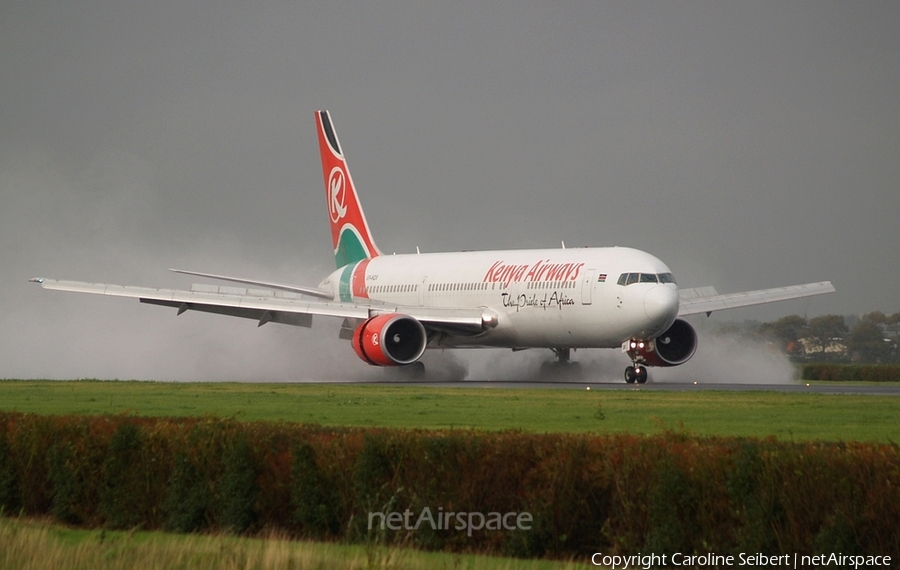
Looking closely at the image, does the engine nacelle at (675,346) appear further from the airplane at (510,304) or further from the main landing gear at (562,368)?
the main landing gear at (562,368)

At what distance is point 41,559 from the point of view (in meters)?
12.7

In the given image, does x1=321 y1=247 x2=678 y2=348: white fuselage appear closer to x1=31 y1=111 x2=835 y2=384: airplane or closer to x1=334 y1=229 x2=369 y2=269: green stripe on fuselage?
x1=31 y1=111 x2=835 y2=384: airplane

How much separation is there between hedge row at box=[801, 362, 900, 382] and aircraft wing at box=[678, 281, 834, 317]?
10.6 feet

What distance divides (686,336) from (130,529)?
101ft

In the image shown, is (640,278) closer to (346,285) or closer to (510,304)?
(510,304)

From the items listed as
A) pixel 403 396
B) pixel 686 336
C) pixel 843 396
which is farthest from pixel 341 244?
pixel 843 396

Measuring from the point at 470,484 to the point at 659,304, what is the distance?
26.4m

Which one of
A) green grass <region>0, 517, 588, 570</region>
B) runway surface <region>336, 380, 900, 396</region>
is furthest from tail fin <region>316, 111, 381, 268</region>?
green grass <region>0, 517, 588, 570</region>

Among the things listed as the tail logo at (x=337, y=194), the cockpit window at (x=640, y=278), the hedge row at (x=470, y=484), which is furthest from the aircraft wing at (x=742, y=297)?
the hedge row at (x=470, y=484)

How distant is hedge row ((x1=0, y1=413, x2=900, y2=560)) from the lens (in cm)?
1205

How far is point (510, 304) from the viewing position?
1761 inches

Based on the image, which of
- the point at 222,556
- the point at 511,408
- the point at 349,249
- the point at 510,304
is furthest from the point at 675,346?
the point at 222,556

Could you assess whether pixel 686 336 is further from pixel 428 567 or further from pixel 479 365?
pixel 428 567

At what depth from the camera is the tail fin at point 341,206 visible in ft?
187
